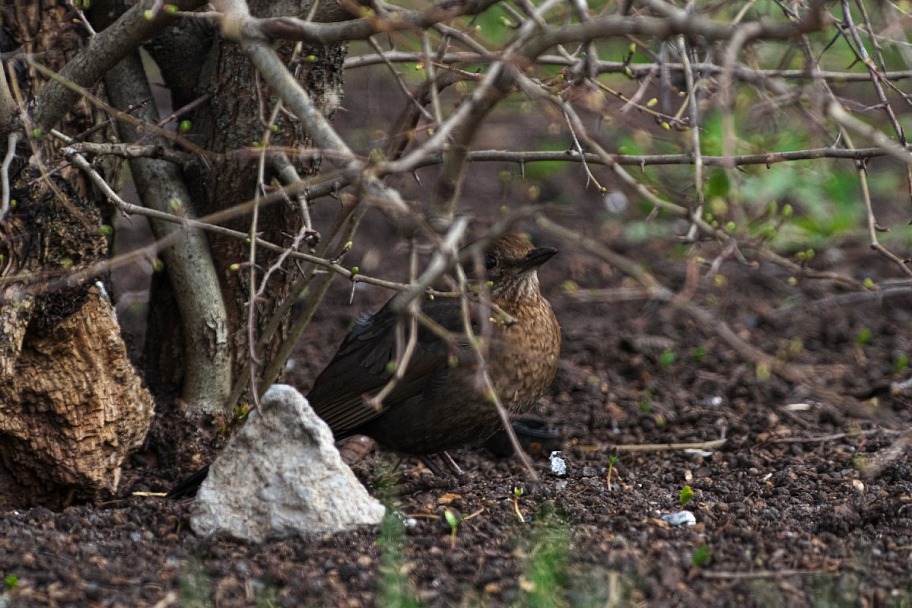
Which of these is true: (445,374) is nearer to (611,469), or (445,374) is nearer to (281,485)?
(611,469)

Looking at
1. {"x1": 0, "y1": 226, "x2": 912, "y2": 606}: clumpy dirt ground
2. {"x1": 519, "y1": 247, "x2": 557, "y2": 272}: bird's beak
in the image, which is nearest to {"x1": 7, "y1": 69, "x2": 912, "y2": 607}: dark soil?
{"x1": 0, "y1": 226, "x2": 912, "y2": 606}: clumpy dirt ground

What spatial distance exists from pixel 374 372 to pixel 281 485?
3.92 ft

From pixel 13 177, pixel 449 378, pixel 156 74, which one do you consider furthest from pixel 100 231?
pixel 156 74

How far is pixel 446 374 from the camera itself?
4898 mm

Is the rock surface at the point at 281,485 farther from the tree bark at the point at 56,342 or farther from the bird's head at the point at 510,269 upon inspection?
the bird's head at the point at 510,269

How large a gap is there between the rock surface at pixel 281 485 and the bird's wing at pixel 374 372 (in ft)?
2.97

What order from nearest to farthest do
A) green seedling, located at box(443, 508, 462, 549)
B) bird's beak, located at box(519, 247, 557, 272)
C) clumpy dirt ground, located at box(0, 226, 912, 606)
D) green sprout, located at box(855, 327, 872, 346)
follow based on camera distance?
clumpy dirt ground, located at box(0, 226, 912, 606) < green seedling, located at box(443, 508, 462, 549) < bird's beak, located at box(519, 247, 557, 272) < green sprout, located at box(855, 327, 872, 346)

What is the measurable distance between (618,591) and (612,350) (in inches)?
140

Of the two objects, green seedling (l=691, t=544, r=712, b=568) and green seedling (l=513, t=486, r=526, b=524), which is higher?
green seedling (l=691, t=544, r=712, b=568)

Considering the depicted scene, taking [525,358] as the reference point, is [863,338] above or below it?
below

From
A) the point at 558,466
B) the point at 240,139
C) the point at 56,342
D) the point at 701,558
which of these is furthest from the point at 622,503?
the point at 56,342

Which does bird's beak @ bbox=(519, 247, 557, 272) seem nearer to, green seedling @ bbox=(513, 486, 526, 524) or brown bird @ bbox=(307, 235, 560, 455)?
brown bird @ bbox=(307, 235, 560, 455)

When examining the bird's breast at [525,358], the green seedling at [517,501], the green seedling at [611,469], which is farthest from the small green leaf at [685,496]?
the bird's breast at [525,358]

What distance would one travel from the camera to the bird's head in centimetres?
513
